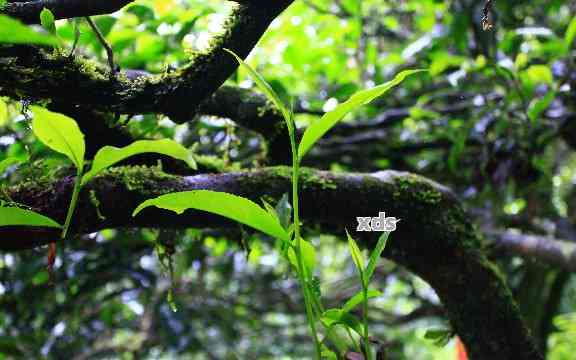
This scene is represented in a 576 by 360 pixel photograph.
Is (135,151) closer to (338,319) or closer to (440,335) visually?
(338,319)

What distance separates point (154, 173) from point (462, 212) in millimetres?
490

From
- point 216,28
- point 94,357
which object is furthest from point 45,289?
point 216,28

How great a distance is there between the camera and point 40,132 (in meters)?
0.45

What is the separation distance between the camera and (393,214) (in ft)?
2.59

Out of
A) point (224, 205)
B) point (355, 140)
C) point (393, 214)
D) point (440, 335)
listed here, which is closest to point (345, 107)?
point (224, 205)

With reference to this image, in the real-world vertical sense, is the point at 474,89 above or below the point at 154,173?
above

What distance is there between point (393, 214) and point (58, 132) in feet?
1.58

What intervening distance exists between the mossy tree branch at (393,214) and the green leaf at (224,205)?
0.20 m

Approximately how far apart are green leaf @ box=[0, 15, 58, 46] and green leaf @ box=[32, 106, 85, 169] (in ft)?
0.40

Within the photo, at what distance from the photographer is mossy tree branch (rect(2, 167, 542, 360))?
643 mm

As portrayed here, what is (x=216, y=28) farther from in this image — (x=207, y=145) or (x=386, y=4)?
(x=386, y=4)

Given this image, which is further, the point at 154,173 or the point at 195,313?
the point at 195,313

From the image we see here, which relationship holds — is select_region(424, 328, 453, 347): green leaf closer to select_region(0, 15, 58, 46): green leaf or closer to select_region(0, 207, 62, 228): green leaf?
select_region(0, 207, 62, 228): green leaf

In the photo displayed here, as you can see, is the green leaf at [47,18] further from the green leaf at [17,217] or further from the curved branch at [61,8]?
the green leaf at [17,217]
